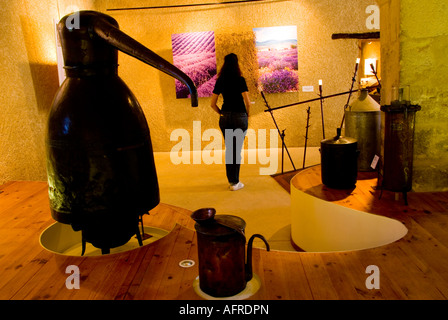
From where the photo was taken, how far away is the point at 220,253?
1.49 m

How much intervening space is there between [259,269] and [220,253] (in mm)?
366

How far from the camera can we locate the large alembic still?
1.58 metres

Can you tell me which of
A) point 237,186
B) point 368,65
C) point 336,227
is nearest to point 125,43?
point 336,227

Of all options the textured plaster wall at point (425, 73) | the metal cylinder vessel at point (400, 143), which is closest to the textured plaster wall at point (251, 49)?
the textured plaster wall at point (425, 73)

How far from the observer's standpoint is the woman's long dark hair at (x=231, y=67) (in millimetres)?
4555

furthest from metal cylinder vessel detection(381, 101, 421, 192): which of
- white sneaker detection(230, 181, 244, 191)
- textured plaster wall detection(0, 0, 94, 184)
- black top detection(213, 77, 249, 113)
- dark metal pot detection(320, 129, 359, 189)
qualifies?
textured plaster wall detection(0, 0, 94, 184)

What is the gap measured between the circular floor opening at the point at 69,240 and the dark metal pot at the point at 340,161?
1.34 metres

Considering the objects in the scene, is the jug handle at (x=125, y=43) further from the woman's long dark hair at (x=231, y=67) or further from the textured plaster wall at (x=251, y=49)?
the textured plaster wall at (x=251, y=49)

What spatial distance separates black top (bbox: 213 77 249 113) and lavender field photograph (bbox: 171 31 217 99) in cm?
294

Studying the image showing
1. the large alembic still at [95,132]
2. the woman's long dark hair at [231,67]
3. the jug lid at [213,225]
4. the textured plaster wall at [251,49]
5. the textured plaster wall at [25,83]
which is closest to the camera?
the jug lid at [213,225]

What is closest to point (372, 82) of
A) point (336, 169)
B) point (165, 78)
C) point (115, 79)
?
point (165, 78)

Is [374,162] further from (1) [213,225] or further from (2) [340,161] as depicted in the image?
(1) [213,225]
